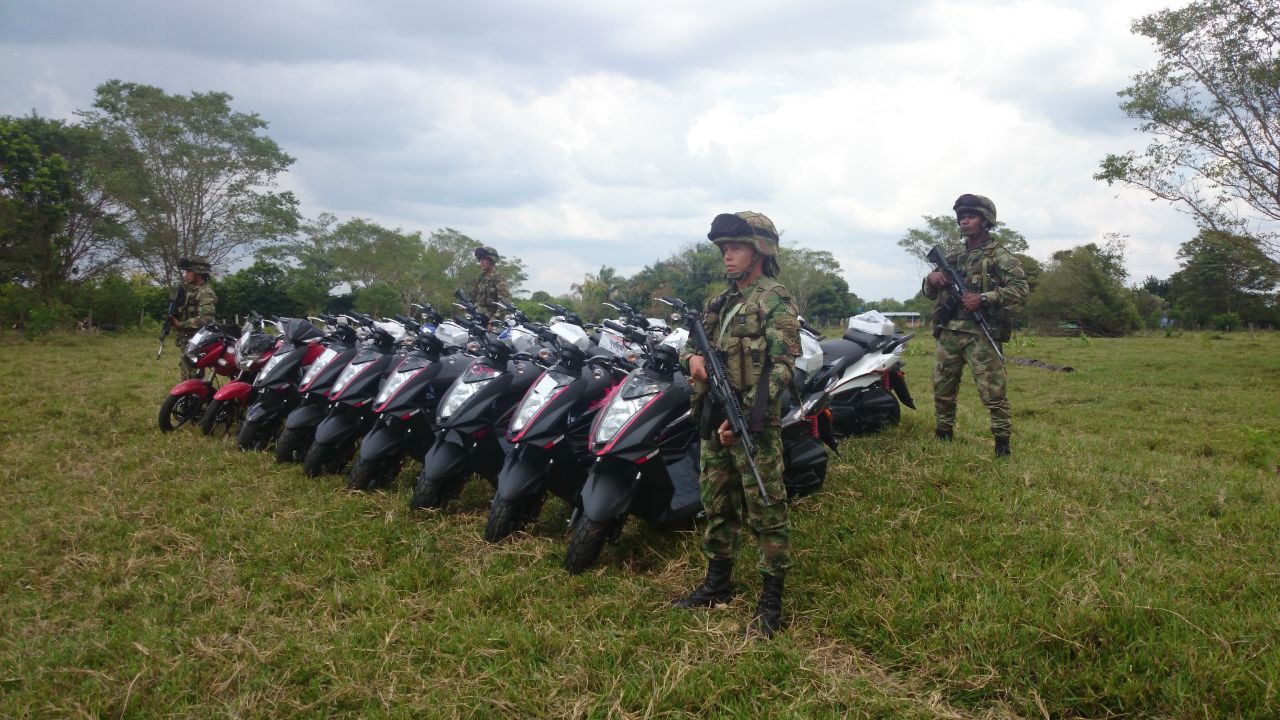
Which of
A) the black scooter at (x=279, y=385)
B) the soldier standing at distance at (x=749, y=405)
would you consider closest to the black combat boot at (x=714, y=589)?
the soldier standing at distance at (x=749, y=405)

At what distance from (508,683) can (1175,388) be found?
1106 cm

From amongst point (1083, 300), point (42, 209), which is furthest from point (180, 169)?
point (1083, 300)

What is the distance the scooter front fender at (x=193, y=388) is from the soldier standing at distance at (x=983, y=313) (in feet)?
22.0

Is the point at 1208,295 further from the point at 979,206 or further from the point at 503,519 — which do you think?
the point at 503,519

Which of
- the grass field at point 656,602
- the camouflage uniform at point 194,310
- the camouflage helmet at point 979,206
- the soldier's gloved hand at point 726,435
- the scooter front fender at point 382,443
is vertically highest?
the camouflage helmet at point 979,206

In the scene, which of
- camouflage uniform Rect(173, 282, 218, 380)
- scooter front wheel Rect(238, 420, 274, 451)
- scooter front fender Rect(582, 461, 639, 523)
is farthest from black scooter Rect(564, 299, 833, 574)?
camouflage uniform Rect(173, 282, 218, 380)

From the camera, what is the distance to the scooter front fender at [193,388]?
647 centimetres

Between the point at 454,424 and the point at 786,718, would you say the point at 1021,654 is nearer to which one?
the point at 786,718

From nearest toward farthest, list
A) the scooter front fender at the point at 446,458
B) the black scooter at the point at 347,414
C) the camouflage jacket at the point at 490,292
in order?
the scooter front fender at the point at 446,458 < the black scooter at the point at 347,414 < the camouflage jacket at the point at 490,292

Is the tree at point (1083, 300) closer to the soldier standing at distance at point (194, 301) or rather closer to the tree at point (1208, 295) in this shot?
the tree at point (1208, 295)

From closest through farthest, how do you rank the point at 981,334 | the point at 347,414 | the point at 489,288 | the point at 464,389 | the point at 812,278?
the point at 464,389, the point at 981,334, the point at 347,414, the point at 489,288, the point at 812,278

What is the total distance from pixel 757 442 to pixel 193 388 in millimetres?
6073

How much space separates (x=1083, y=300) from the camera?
34156 mm

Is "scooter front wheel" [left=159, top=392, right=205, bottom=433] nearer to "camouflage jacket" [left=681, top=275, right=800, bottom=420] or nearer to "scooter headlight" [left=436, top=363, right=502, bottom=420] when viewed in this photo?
"scooter headlight" [left=436, top=363, right=502, bottom=420]
